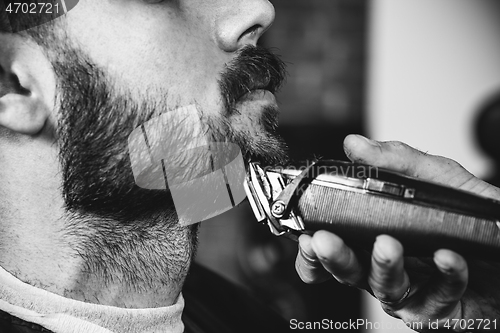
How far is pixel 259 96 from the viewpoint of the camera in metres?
1.11

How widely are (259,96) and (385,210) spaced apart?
0.37 meters

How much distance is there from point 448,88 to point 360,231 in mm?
1897

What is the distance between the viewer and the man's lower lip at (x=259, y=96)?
3.56 feet

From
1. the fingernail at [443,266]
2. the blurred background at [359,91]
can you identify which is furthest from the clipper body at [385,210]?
the blurred background at [359,91]

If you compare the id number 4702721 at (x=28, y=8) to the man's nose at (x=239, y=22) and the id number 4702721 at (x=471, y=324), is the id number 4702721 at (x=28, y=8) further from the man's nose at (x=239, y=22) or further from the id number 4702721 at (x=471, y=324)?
the id number 4702721 at (x=471, y=324)

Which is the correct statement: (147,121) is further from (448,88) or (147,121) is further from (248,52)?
(448,88)

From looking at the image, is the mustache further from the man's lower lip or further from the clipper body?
the clipper body

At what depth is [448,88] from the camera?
2.57 meters

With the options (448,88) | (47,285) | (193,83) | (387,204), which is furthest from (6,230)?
(448,88)

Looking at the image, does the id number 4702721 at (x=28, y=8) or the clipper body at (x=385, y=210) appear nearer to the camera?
the clipper body at (x=385, y=210)

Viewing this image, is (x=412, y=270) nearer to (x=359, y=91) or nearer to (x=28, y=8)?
(x=28, y=8)

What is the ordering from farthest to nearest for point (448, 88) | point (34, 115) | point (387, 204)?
1. point (448, 88)
2. point (34, 115)
3. point (387, 204)

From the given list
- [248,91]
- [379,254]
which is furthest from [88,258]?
[379,254]

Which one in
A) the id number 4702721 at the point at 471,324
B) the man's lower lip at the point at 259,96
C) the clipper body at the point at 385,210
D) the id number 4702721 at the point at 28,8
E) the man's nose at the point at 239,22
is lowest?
the id number 4702721 at the point at 471,324
